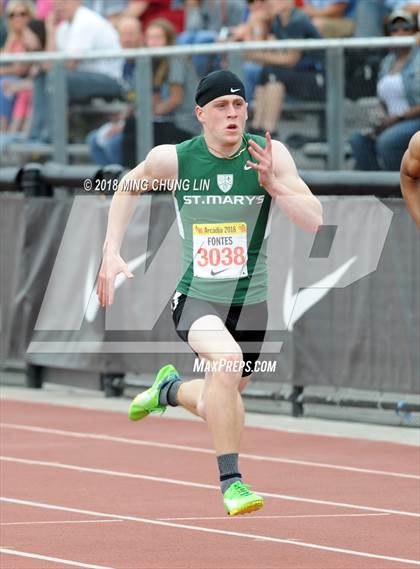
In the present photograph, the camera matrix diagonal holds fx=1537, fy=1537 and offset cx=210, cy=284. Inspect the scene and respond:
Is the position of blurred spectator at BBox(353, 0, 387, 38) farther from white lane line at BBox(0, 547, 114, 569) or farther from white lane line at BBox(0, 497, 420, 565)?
white lane line at BBox(0, 547, 114, 569)

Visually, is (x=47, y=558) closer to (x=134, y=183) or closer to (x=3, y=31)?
(x=134, y=183)

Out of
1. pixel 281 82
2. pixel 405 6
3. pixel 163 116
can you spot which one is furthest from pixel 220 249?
pixel 163 116

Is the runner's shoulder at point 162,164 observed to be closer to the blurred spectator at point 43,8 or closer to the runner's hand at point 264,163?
the runner's hand at point 264,163

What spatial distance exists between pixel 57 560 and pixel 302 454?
405 centimetres

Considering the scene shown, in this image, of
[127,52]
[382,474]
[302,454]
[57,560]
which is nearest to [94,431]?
[302,454]

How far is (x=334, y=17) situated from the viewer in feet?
49.3

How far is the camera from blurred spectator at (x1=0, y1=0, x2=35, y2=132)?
54.6 ft

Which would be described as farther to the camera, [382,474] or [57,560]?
[382,474]

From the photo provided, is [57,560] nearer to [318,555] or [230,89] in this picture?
[318,555]

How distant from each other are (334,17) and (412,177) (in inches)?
298

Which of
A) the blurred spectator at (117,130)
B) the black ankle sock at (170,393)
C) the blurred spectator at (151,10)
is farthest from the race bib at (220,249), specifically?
the blurred spectator at (151,10)

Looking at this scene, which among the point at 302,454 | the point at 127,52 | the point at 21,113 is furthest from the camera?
the point at 21,113

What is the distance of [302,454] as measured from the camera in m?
11.4

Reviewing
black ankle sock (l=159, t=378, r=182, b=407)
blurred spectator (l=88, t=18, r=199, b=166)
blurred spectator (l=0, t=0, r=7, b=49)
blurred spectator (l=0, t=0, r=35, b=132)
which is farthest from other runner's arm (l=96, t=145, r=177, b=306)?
blurred spectator (l=0, t=0, r=7, b=49)
